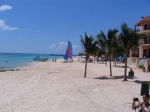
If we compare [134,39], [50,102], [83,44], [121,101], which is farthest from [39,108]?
[83,44]

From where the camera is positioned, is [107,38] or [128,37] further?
[107,38]

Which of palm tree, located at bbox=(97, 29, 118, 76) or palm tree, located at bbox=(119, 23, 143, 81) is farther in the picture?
palm tree, located at bbox=(97, 29, 118, 76)

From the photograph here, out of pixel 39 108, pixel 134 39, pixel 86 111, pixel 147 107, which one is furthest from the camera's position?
pixel 134 39

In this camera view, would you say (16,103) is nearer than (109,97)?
Yes

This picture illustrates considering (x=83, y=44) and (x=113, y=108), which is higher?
(x=83, y=44)

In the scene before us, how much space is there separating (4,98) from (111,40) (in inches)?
508

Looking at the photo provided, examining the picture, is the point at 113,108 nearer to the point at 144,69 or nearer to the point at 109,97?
the point at 109,97

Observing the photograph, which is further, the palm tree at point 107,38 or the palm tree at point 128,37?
the palm tree at point 107,38

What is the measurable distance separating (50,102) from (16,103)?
64.3 inches

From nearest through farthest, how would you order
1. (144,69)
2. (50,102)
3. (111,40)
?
(50,102) < (111,40) < (144,69)

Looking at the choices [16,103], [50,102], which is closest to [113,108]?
[50,102]

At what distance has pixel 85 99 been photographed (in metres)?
13.1

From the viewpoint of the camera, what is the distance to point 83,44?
2494 centimetres

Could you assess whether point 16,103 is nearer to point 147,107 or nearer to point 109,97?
point 109,97
